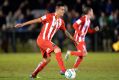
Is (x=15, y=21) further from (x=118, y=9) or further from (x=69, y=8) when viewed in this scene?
(x=118, y=9)

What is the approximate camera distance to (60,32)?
26156 mm

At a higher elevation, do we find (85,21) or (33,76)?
(85,21)

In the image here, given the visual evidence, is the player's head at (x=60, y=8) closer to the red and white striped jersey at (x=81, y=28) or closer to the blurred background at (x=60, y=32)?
the red and white striped jersey at (x=81, y=28)

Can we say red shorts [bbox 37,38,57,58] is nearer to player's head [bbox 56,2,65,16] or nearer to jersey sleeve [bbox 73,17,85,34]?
player's head [bbox 56,2,65,16]

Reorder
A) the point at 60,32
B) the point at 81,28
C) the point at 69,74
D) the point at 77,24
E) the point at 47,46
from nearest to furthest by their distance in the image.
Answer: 1. the point at 69,74
2. the point at 47,46
3. the point at 77,24
4. the point at 81,28
5. the point at 60,32

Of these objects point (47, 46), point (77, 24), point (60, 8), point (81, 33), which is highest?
point (60, 8)

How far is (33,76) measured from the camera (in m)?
12.5

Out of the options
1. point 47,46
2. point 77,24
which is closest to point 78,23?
point 77,24

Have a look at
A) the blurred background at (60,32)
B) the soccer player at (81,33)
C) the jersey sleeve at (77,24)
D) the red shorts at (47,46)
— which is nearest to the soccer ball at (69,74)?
the red shorts at (47,46)

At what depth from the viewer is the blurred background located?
2595 cm

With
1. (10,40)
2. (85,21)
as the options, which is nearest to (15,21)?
(10,40)

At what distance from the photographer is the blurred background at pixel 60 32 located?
2595cm

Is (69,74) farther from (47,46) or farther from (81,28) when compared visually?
(81,28)

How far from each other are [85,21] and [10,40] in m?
11.5
